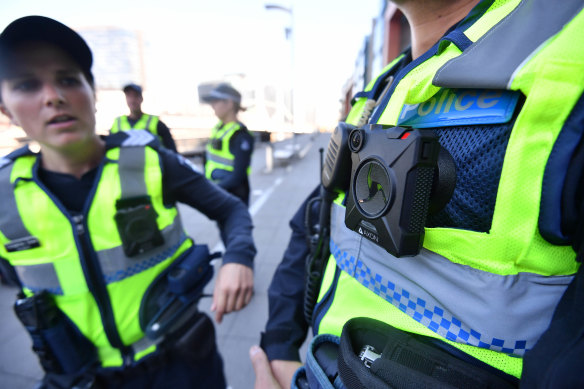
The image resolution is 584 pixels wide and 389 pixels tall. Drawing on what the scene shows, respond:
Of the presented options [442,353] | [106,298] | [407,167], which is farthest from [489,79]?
[106,298]

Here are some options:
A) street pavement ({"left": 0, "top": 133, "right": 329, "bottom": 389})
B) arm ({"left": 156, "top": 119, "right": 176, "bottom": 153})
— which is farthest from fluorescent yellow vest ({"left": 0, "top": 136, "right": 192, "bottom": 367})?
arm ({"left": 156, "top": 119, "right": 176, "bottom": 153})

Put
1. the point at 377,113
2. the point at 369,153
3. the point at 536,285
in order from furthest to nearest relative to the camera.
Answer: the point at 377,113 < the point at 369,153 < the point at 536,285

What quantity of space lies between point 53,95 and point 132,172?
0.35m

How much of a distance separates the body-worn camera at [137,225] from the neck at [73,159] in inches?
10.4

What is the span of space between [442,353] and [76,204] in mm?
1307

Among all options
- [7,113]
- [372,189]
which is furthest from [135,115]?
[372,189]

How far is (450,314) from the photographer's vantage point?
0.47 m

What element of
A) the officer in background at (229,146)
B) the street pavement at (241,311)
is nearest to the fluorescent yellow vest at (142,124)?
the officer in background at (229,146)

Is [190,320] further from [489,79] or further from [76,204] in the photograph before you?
[489,79]

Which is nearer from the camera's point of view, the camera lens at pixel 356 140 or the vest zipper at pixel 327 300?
the camera lens at pixel 356 140

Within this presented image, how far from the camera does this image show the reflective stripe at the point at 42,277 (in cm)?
94

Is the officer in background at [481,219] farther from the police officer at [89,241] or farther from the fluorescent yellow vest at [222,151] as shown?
the fluorescent yellow vest at [222,151]

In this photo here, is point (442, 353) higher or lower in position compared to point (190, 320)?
higher

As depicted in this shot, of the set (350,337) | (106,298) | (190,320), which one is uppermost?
(350,337)
